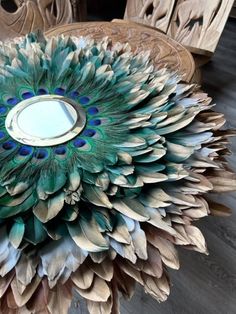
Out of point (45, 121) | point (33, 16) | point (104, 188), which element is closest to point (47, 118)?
point (45, 121)

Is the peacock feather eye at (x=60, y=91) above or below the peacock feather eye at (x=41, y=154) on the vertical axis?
above

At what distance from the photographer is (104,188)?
0.44 metres

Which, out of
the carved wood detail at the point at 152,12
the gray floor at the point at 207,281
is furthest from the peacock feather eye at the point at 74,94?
the carved wood detail at the point at 152,12

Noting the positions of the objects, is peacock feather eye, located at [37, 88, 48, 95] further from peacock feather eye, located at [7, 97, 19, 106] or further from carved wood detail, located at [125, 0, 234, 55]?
carved wood detail, located at [125, 0, 234, 55]

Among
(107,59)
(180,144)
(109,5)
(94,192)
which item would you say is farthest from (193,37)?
(109,5)

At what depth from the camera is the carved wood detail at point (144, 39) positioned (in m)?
0.94

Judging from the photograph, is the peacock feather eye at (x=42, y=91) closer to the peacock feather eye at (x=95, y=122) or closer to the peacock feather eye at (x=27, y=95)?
the peacock feather eye at (x=27, y=95)

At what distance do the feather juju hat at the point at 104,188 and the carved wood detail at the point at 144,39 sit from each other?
1.22 ft

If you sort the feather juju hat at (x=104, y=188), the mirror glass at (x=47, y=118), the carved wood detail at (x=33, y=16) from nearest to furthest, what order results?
the feather juju hat at (x=104, y=188), the mirror glass at (x=47, y=118), the carved wood detail at (x=33, y=16)

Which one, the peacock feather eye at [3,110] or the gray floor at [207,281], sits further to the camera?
the gray floor at [207,281]

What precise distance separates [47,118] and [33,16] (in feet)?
2.83

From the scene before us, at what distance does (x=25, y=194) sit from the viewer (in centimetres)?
43

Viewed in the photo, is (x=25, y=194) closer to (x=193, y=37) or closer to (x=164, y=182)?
(x=164, y=182)

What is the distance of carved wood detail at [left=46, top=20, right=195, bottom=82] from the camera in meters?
0.94
